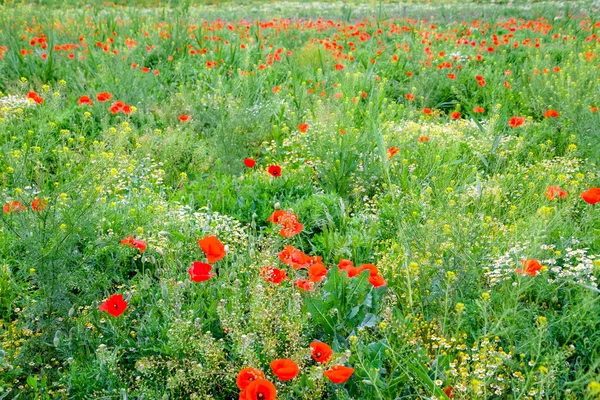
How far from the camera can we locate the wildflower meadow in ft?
6.51

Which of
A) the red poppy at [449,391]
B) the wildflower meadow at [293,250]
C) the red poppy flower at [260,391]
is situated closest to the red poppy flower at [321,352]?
the wildflower meadow at [293,250]

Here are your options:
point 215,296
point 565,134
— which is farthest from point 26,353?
point 565,134

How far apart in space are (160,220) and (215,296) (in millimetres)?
Result: 601

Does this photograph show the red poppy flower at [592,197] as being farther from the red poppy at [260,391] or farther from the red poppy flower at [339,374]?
the red poppy at [260,391]

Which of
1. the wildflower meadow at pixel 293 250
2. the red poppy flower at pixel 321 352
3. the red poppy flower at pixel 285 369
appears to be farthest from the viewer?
the wildflower meadow at pixel 293 250

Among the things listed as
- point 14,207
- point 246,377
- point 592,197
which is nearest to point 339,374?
point 246,377

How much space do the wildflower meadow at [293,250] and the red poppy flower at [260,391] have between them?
0.05ft

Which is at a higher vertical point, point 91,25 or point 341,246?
point 91,25

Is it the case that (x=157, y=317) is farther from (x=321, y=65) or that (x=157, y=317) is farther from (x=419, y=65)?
(x=419, y=65)

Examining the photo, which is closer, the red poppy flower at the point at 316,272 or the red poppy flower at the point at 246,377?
the red poppy flower at the point at 246,377

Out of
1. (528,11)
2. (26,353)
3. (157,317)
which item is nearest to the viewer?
(26,353)

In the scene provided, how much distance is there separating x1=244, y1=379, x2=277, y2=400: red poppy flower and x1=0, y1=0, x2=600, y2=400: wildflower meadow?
2cm

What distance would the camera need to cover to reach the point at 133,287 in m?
2.57

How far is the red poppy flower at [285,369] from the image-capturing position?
165 cm
